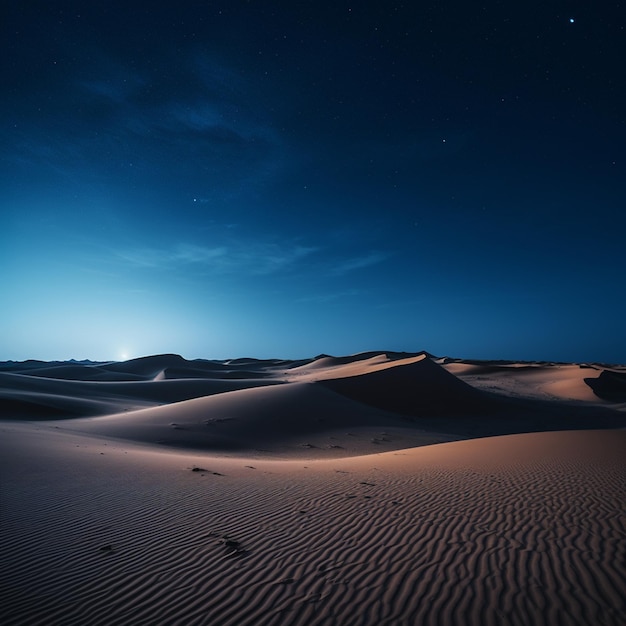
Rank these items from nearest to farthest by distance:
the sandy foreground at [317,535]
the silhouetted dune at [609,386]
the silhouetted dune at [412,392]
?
the sandy foreground at [317,535] < the silhouetted dune at [412,392] < the silhouetted dune at [609,386]

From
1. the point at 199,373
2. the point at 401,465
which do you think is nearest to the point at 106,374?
the point at 199,373

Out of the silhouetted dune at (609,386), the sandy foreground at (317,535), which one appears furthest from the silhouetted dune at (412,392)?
the sandy foreground at (317,535)

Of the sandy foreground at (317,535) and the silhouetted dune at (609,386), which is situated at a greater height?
the sandy foreground at (317,535)

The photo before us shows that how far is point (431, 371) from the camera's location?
28.5 meters

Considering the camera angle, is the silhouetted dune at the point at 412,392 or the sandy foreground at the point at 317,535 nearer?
the sandy foreground at the point at 317,535

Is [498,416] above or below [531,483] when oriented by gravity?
below

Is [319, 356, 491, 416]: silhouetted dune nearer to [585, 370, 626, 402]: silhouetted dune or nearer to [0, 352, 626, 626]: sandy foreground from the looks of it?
[585, 370, 626, 402]: silhouetted dune

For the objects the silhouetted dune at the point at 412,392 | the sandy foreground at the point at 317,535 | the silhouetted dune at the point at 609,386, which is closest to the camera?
the sandy foreground at the point at 317,535

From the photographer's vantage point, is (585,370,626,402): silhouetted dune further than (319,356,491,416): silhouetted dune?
Yes

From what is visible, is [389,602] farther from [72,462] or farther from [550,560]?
[72,462]

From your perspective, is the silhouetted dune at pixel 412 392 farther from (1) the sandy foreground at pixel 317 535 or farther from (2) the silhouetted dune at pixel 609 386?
(1) the sandy foreground at pixel 317 535

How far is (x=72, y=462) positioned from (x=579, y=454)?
11030 mm

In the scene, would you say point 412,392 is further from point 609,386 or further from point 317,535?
point 317,535

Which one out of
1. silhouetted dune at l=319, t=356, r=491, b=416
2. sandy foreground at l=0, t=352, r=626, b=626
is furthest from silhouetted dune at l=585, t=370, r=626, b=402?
sandy foreground at l=0, t=352, r=626, b=626
